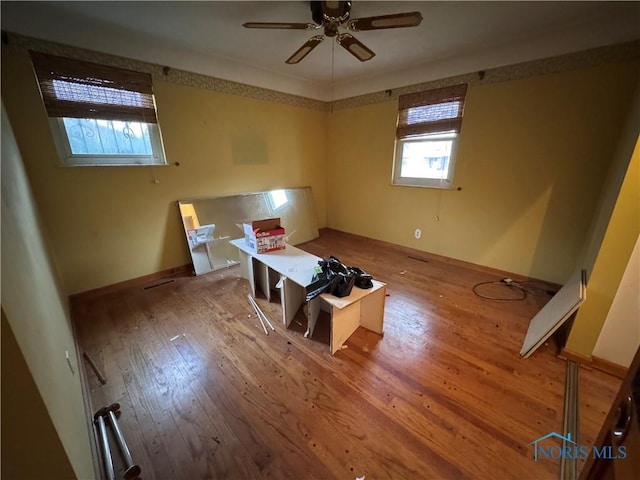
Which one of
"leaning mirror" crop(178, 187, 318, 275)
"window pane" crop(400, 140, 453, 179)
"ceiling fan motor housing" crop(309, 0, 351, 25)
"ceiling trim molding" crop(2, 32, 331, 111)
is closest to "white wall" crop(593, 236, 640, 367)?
"window pane" crop(400, 140, 453, 179)

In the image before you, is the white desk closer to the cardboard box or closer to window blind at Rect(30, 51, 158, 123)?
the cardboard box

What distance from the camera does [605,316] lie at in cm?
158

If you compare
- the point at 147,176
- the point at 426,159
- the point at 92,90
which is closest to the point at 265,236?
the point at 147,176

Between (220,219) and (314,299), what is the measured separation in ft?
6.52

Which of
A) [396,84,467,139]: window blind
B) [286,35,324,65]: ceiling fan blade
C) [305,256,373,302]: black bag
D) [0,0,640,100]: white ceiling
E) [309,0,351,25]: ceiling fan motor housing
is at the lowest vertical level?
[305,256,373,302]: black bag

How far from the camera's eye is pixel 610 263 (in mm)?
1514

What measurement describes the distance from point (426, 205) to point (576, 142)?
5.02ft

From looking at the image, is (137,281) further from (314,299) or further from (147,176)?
(314,299)

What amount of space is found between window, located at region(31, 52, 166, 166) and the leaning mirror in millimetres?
707

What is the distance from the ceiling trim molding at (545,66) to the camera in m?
2.10

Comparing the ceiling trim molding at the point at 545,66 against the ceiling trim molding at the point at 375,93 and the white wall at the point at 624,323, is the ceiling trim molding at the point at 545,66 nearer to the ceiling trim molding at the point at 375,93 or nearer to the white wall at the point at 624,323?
the ceiling trim molding at the point at 375,93

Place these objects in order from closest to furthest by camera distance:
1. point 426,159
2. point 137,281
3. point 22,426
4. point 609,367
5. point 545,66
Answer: point 22,426
point 609,367
point 545,66
point 137,281
point 426,159

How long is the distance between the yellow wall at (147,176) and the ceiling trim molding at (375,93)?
9 centimetres

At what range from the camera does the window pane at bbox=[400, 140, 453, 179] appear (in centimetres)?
324
